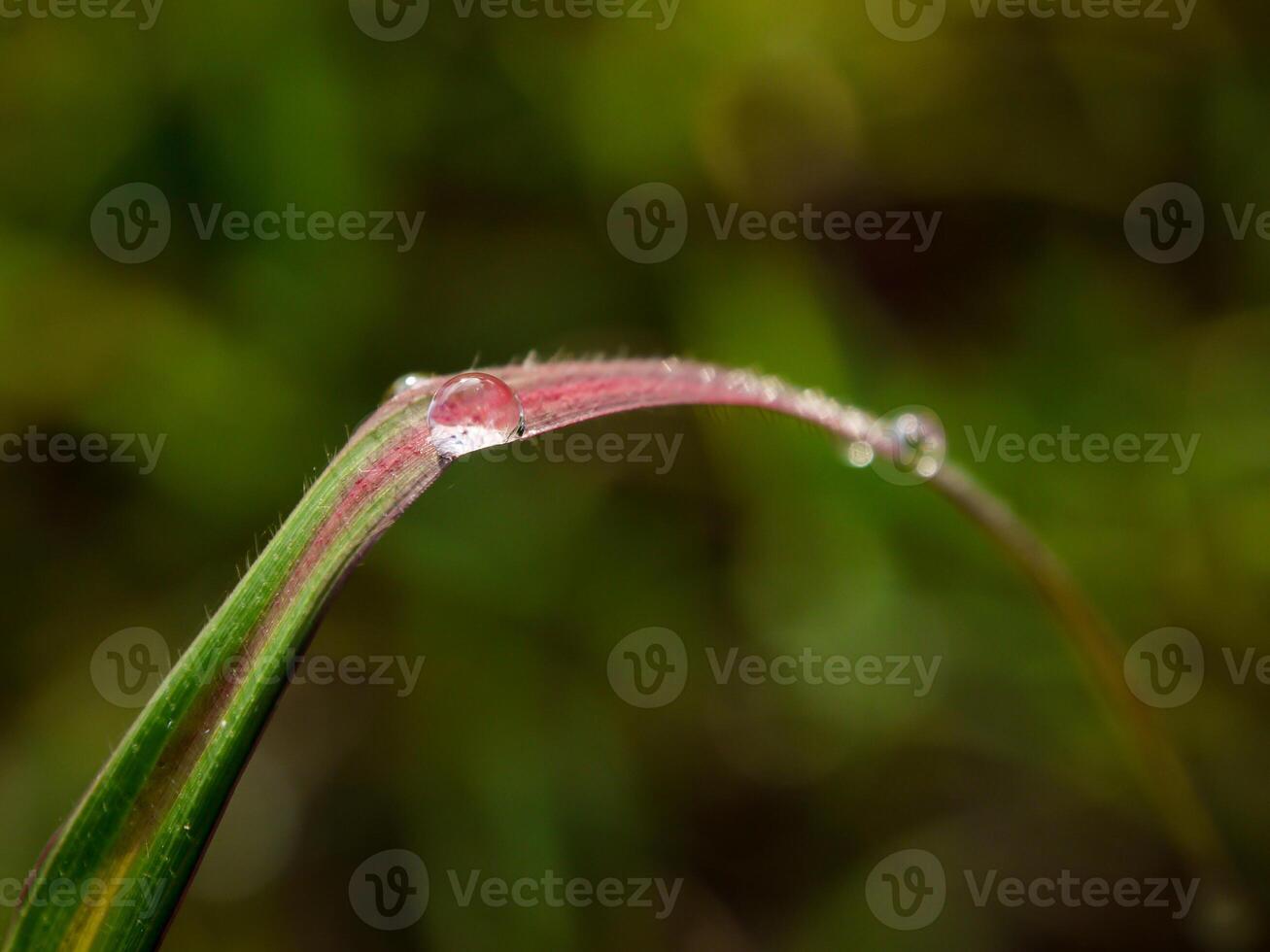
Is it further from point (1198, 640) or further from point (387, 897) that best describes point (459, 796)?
point (1198, 640)

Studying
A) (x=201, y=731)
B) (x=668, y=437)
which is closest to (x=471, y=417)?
(x=201, y=731)

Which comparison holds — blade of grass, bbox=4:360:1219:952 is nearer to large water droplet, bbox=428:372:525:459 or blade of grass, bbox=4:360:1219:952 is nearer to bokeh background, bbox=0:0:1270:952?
large water droplet, bbox=428:372:525:459

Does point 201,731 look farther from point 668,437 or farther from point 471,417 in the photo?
point 668,437

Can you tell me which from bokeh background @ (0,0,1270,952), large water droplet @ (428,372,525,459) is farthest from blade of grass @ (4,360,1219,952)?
bokeh background @ (0,0,1270,952)

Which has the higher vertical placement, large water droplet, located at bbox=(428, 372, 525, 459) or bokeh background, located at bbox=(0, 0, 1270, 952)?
bokeh background, located at bbox=(0, 0, 1270, 952)

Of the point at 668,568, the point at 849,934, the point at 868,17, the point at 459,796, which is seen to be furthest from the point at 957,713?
the point at 868,17
